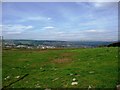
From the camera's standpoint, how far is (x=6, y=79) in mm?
21672

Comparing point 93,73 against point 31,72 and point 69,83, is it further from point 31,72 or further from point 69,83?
point 31,72

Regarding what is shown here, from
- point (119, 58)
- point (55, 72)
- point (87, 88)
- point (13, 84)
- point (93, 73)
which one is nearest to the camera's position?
point (87, 88)

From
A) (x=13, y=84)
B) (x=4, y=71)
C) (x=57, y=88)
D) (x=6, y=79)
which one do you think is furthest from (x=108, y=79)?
(x=4, y=71)

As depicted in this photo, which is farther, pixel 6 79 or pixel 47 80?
pixel 6 79

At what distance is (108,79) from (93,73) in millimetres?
2680

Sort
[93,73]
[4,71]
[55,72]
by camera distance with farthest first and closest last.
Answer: [4,71], [55,72], [93,73]

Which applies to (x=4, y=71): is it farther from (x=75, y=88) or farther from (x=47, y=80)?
(x=75, y=88)

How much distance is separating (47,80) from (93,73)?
405cm

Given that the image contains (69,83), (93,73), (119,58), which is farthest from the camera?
(119,58)

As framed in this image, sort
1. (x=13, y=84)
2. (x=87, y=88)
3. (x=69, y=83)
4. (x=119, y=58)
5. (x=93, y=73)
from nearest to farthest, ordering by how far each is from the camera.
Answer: (x=87, y=88)
(x=69, y=83)
(x=13, y=84)
(x=93, y=73)
(x=119, y=58)

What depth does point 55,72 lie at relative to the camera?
22516 mm

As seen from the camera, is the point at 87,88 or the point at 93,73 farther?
the point at 93,73

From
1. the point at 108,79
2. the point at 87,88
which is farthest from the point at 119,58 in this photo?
the point at 87,88

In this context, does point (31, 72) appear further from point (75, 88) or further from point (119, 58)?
point (119, 58)
